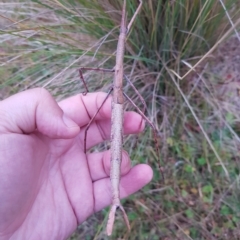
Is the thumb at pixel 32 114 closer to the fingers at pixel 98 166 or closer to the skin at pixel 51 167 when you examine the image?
the skin at pixel 51 167

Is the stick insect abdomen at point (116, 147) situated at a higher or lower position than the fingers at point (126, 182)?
higher

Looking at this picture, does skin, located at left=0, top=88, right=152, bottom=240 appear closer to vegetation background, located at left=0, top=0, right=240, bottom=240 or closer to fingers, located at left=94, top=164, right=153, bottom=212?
fingers, located at left=94, top=164, right=153, bottom=212

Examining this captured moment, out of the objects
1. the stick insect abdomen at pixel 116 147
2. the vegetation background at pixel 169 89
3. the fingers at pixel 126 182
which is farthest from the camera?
the vegetation background at pixel 169 89

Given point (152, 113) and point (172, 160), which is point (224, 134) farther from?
point (152, 113)

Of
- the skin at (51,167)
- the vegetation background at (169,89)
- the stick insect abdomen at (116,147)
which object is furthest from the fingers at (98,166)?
the vegetation background at (169,89)

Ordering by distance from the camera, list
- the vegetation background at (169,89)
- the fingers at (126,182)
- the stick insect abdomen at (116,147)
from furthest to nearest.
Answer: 1. the vegetation background at (169,89)
2. the fingers at (126,182)
3. the stick insect abdomen at (116,147)

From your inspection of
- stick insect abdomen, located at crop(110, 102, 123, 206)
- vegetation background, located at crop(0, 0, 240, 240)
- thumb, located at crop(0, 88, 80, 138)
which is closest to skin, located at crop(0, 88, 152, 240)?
thumb, located at crop(0, 88, 80, 138)

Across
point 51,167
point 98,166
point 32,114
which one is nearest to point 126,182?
point 98,166

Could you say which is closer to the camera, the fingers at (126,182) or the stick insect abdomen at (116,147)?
the stick insect abdomen at (116,147)
